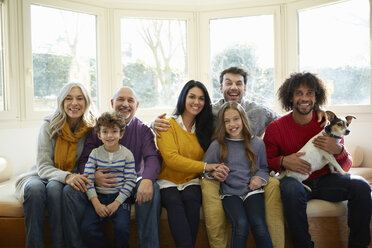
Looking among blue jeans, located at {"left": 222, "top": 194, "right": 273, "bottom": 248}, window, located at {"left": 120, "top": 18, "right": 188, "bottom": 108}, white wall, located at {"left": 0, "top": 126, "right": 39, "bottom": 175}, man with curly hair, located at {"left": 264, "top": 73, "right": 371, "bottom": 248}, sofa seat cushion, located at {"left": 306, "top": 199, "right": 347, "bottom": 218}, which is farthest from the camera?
window, located at {"left": 120, "top": 18, "right": 188, "bottom": 108}

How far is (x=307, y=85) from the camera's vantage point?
2.25m

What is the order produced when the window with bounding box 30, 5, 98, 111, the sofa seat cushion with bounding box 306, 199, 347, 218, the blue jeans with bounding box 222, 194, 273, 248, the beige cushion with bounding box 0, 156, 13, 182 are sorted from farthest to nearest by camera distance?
the window with bounding box 30, 5, 98, 111, the beige cushion with bounding box 0, 156, 13, 182, the sofa seat cushion with bounding box 306, 199, 347, 218, the blue jeans with bounding box 222, 194, 273, 248

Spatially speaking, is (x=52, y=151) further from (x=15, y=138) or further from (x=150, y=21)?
(x=150, y=21)

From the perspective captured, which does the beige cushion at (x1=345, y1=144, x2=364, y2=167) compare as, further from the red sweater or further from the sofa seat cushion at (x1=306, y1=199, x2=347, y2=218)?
the sofa seat cushion at (x1=306, y1=199, x2=347, y2=218)

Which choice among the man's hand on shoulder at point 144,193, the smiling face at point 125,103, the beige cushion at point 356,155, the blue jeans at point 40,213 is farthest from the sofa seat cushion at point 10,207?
the beige cushion at point 356,155

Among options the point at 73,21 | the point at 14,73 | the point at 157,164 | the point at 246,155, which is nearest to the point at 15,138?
the point at 14,73

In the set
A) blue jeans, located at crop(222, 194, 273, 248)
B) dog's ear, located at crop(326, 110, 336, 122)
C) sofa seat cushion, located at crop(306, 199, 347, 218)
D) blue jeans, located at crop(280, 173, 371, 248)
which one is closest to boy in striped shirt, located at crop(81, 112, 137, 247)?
blue jeans, located at crop(222, 194, 273, 248)

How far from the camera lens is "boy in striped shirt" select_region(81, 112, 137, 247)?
6.15 ft

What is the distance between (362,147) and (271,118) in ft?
3.96

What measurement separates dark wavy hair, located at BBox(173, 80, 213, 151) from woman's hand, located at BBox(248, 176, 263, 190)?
40 cm

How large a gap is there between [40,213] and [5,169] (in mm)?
1104

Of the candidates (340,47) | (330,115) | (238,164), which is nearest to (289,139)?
(330,115)

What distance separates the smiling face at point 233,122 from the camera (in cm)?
211

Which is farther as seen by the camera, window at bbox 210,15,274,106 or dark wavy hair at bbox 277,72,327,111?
window at bbox 210,15,274,106
